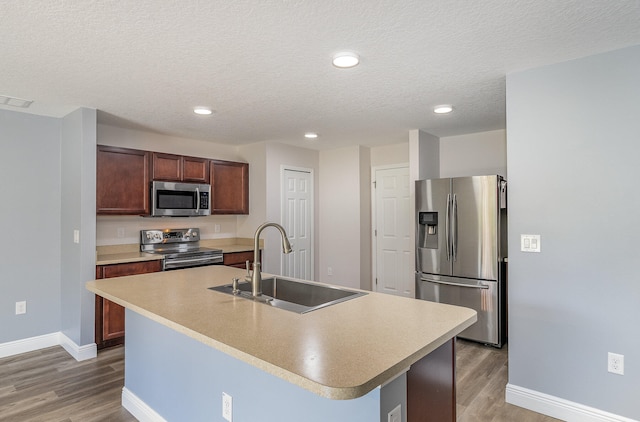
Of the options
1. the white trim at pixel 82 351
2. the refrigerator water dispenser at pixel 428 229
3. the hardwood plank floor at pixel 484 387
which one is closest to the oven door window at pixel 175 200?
the white trim at pixel 82 351

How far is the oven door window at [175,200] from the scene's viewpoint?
4100 mm

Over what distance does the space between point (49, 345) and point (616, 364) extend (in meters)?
4.63

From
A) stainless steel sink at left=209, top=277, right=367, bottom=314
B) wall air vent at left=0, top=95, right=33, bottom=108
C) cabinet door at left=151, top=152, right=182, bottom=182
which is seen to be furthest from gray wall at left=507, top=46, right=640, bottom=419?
wall air vent at left=0, top=95, right=33, bottom=108

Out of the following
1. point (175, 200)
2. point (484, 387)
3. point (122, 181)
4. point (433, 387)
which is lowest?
point (484, 387)

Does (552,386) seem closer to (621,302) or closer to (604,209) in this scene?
(621,302)

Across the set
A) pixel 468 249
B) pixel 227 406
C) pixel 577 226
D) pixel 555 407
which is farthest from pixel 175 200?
pixel 555 407

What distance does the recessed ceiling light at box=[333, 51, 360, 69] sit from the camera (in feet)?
7.14

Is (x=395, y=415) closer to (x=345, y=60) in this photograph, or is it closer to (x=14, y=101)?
(x=345, y=60)

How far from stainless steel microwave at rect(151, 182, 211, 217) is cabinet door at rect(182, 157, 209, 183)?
8 centimetres

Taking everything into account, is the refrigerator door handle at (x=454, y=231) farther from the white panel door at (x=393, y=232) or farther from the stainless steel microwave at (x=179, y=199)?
the stainless steel microwave at (x=179, y=199)

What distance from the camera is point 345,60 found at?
7.30 ft

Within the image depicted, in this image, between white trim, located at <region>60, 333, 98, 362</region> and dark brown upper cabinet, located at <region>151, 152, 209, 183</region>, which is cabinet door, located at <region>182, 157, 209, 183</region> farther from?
white trim, located at <region>60, 333, 98, 362</region>

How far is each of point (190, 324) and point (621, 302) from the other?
2.35 meters

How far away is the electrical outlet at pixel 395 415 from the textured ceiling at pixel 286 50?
65.4 inches
